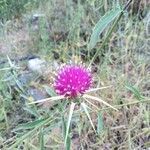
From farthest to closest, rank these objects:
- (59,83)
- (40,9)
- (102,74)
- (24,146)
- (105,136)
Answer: (40,9), (102,74), (105,136), (24,146), (59,83)

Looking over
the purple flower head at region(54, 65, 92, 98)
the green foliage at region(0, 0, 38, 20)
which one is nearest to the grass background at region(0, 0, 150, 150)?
the green foliage at region(0, 0, 38, 20)

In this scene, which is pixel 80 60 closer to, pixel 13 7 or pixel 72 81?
pixel 13 7

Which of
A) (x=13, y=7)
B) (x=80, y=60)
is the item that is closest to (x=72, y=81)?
(x=80, y=60)

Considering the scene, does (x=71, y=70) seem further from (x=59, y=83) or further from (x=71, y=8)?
(x=71, y=8)

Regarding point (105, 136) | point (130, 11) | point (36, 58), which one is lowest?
point (105, 136)

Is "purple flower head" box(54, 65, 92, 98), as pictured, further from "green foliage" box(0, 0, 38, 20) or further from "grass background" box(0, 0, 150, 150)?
"green foliage" box(0, 0, 38, 20)

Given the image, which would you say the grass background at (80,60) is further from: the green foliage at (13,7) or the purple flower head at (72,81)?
the purple flower head at (72,81)

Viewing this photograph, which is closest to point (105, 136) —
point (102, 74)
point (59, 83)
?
point (102, 74)
